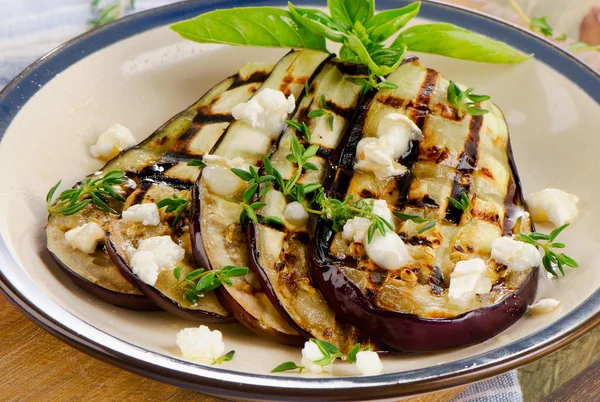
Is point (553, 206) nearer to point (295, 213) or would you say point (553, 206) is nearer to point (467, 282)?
point (467, 282)

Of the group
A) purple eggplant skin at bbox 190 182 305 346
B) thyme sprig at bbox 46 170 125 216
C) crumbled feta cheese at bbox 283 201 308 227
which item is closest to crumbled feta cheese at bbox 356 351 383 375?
purple eggplant skin at bbox 190 182 305 346

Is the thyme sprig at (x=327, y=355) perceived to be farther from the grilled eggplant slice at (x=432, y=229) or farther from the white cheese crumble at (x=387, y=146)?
the white cheese crumble at (x=387, y=146)

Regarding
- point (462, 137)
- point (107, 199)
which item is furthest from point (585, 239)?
point (107, 199)

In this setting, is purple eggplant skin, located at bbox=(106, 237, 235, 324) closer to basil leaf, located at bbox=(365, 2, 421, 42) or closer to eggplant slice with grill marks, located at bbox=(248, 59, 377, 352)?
eggplant slice with grill marks, located at bbox=(248, 59, 377, 352)

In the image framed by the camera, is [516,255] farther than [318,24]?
No

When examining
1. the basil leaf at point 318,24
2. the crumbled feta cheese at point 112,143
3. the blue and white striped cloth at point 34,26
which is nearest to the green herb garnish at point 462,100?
the basil leaf at point 318,24

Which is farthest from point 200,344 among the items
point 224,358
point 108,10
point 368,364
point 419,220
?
point 108,10
